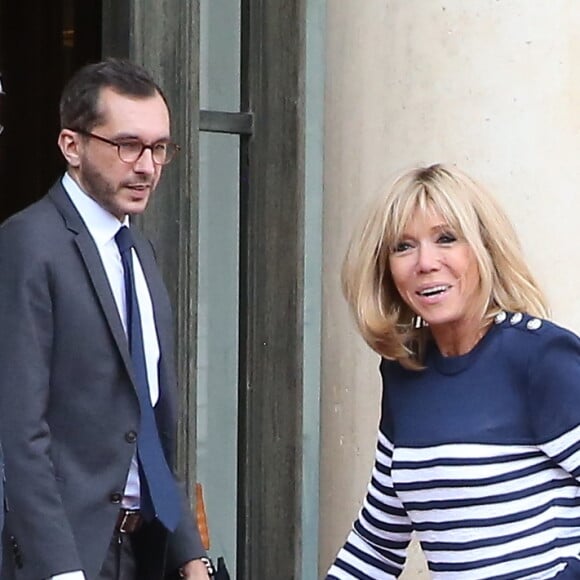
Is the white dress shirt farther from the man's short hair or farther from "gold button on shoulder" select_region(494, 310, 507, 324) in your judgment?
"gold button on shoulder" select_region(494, 310, 507, 324)

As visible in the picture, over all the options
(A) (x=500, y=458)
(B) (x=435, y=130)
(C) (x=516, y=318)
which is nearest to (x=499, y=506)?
(A) (x=500, y=458)

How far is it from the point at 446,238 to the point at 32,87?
4650 mm

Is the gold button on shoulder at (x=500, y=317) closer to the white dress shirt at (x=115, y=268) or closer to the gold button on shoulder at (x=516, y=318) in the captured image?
the gold button on shoulder at (x=516, y=318)

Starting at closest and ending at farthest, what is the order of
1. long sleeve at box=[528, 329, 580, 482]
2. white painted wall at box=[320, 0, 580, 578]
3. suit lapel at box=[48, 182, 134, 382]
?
1. long sleeve at box=[528, 329, 580, 482]
2. suit lapel at box=[48, 182, 134, 382]
3. white painted wall at box=[320, 0, 580, 578]

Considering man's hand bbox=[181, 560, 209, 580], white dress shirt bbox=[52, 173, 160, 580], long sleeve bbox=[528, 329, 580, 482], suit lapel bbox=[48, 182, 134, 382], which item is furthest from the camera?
man's hand bbox=[181, 560, 209, 580]

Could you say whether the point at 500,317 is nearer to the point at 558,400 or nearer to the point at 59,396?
the point at 558,400

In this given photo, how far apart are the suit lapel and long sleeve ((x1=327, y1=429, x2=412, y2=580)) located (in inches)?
24.2

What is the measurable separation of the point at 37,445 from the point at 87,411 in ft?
0.53

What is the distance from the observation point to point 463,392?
3.14 m

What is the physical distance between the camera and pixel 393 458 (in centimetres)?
323

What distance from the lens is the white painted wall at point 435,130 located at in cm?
478

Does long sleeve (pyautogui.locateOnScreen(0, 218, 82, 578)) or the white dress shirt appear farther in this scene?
the white dress shirt

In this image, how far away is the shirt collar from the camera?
373 cm

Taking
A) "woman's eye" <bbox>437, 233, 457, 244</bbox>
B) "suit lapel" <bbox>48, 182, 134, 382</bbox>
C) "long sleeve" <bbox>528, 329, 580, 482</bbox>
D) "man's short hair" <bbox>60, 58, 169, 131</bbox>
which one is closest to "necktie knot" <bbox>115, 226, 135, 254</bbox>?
"suit lapel" <bbox>48, 182, 134, 382</bbox>
